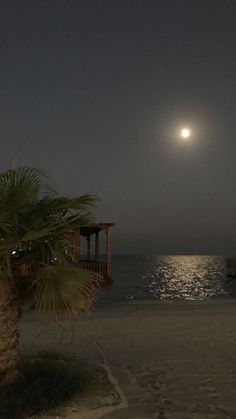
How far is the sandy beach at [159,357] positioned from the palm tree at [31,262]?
1.44 meters

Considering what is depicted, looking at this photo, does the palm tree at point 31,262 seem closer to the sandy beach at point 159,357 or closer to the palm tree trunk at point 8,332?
the palm tree trunk at point 8,332

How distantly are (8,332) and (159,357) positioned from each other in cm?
391

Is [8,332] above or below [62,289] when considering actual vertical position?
below

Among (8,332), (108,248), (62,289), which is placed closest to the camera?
(62,289)

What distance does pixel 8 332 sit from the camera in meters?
6.39

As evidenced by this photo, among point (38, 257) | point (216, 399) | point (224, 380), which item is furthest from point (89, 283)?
point (224, 380)

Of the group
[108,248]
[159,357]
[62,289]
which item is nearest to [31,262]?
[62,289]

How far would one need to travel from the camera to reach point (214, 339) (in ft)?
37.6

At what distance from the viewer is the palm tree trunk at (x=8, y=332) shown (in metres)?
6.37

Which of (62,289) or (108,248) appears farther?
(108,248)

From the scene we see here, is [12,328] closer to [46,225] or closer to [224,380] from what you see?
[46,225]

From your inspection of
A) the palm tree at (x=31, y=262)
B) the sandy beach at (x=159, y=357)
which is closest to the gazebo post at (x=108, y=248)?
the sandy beach at (x=159, y=357)

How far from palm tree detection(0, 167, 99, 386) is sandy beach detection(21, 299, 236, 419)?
4.73 ft

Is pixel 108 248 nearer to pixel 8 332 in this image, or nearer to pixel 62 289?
pixel 8 332
